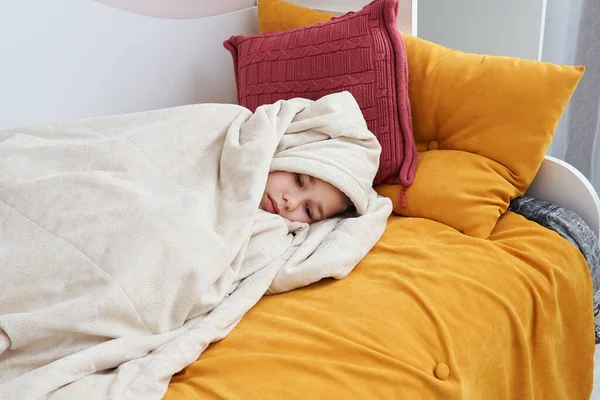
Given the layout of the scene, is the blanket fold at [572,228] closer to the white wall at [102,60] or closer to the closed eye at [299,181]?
the closed eye at [299,181]

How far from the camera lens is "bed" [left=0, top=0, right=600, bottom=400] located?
0.93 metres

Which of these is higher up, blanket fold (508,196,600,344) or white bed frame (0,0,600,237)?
white bed frame (0,0,600,237)

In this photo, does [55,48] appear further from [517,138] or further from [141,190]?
[517,138]

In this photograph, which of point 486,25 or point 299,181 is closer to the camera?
point 299,181

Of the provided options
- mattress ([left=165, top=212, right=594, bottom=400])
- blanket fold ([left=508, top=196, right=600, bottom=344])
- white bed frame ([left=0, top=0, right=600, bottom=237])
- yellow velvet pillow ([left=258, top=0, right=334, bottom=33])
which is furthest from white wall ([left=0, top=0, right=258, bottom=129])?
blanket fold ([left=508, top=196, right=600, bottom=344])

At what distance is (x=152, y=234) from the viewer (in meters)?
0.98

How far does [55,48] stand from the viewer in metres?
1.52

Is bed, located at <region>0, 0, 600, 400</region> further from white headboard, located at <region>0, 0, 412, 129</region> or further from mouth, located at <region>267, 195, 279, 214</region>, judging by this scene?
mouth, located at <region>267, 195, 279, 214</region>

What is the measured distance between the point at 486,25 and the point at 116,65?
1.13 meters

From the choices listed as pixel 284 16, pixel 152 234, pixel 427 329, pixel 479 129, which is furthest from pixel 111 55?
pixel 427 329

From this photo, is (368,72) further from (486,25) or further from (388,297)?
(486,25)

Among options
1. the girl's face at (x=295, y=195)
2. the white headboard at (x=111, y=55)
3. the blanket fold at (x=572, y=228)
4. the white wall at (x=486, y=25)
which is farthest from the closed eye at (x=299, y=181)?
the white wall at (x=486, y=25)

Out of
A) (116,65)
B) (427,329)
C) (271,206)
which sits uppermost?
(116,65)

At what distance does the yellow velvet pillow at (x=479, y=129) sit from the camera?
128 cm
